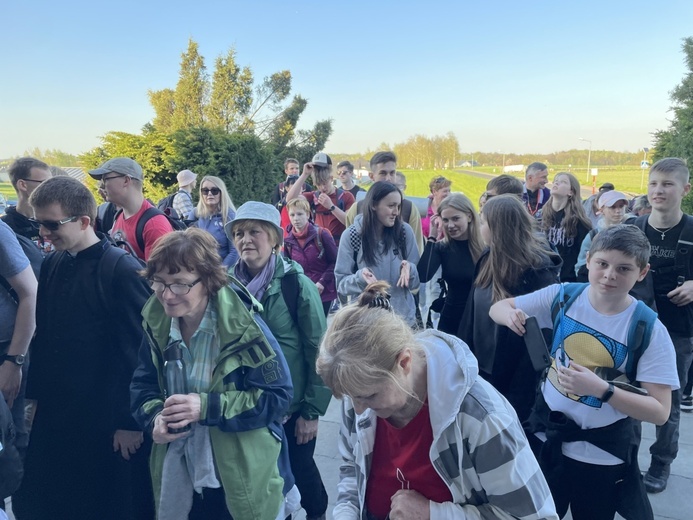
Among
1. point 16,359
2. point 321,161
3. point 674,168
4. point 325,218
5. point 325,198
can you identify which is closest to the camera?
point 16,359

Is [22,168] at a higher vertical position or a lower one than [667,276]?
higher

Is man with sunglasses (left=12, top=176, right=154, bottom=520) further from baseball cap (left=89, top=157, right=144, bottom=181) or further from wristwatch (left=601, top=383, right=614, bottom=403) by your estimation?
wristwatch (left=601, top=383, right=614, bottom=403)

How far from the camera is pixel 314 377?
2.49 m

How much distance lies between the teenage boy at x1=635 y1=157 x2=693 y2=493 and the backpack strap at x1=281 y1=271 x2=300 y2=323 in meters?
2.55

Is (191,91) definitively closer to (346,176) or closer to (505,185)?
(346,176)

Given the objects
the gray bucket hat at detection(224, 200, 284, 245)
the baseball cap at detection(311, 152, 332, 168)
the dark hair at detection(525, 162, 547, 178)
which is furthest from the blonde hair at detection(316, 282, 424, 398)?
the dark hair at detection(525, 162, 547, 178)

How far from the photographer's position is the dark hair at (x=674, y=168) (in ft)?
10.3

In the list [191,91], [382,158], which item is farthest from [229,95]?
[382,158]

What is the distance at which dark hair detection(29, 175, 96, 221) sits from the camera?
87.4 inches

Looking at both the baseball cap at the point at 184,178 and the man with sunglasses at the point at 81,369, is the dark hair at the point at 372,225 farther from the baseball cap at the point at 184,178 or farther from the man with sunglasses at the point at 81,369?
the baseball cap at the point at 184,178

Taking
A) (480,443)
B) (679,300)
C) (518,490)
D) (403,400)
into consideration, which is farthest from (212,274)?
(679,300)

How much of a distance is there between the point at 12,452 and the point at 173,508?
71 cm

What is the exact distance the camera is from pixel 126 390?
2.26 metres

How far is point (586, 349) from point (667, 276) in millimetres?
1740
